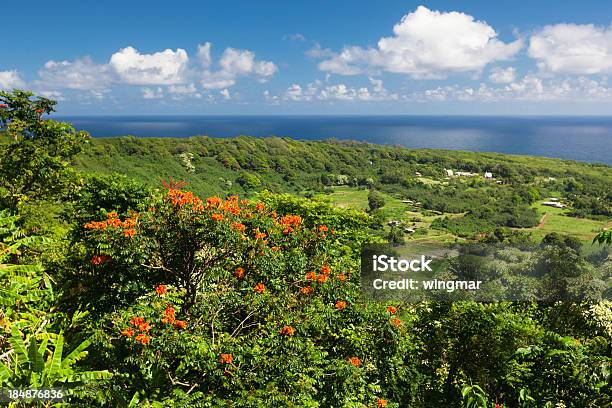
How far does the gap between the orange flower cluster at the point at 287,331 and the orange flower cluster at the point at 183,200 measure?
2.37 meters

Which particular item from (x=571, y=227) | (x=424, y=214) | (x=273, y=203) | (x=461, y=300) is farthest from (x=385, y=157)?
(x=461, y=300)

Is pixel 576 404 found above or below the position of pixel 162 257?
below

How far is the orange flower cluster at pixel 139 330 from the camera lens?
19.1 feet

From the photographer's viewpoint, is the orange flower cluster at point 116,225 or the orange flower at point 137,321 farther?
the orange flower cluster at point 116,225

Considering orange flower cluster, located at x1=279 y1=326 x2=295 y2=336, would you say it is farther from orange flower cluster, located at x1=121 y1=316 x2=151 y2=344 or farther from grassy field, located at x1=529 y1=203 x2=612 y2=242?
grassy field, located at x1=529 y1=203 x2=612 y2=242

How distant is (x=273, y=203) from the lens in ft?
62.9

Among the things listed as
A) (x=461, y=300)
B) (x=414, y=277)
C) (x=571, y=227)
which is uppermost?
(x=414, y=277)

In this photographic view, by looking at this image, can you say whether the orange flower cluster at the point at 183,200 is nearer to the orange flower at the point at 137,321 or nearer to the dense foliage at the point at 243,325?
the dense foliage at the point at 243,325

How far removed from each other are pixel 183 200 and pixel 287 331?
2797mm

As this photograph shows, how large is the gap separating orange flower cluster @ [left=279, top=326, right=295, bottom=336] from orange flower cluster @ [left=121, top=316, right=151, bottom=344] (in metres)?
2.01

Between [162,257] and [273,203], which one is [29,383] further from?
[273,203]

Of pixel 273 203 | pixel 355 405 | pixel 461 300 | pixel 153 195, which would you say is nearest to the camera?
pixel 355 405

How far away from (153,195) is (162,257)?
5683 mm

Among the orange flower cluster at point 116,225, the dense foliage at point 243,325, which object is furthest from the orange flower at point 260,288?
the orange flower cluster at point 116,225
